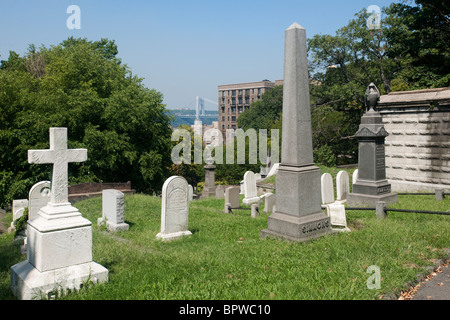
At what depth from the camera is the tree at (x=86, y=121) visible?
73.2 ft

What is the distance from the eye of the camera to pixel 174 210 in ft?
28.7

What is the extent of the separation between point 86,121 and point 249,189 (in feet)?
46.3

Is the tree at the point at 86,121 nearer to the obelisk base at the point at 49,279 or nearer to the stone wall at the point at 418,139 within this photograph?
the stone wall at the point at 418,139

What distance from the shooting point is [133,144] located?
26484mm

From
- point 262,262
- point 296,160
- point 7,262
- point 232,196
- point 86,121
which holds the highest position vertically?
point 86,121

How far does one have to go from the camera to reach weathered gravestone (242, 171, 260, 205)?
1622cm

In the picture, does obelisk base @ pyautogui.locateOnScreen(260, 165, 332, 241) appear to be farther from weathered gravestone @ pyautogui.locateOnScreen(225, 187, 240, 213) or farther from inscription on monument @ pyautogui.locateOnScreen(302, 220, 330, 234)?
weathered gravestone @ pyautogui.locateOnScreen(225, 187, 240, 213)

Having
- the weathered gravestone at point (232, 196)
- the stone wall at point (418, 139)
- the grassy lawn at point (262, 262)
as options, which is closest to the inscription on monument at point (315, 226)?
the grassy lawn at point (262, 262)

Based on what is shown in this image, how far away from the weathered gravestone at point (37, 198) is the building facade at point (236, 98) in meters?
100

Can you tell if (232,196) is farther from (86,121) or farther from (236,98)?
(236,98)

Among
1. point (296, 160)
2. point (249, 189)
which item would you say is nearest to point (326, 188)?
point (249, 189)

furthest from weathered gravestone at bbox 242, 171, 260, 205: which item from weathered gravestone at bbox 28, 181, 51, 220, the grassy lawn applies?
weathered gravestone at bbox 28, 181, 51, 220

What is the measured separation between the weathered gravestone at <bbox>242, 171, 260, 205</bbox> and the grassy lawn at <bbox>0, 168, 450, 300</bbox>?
681cm

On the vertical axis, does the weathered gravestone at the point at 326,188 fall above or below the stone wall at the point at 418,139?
below
